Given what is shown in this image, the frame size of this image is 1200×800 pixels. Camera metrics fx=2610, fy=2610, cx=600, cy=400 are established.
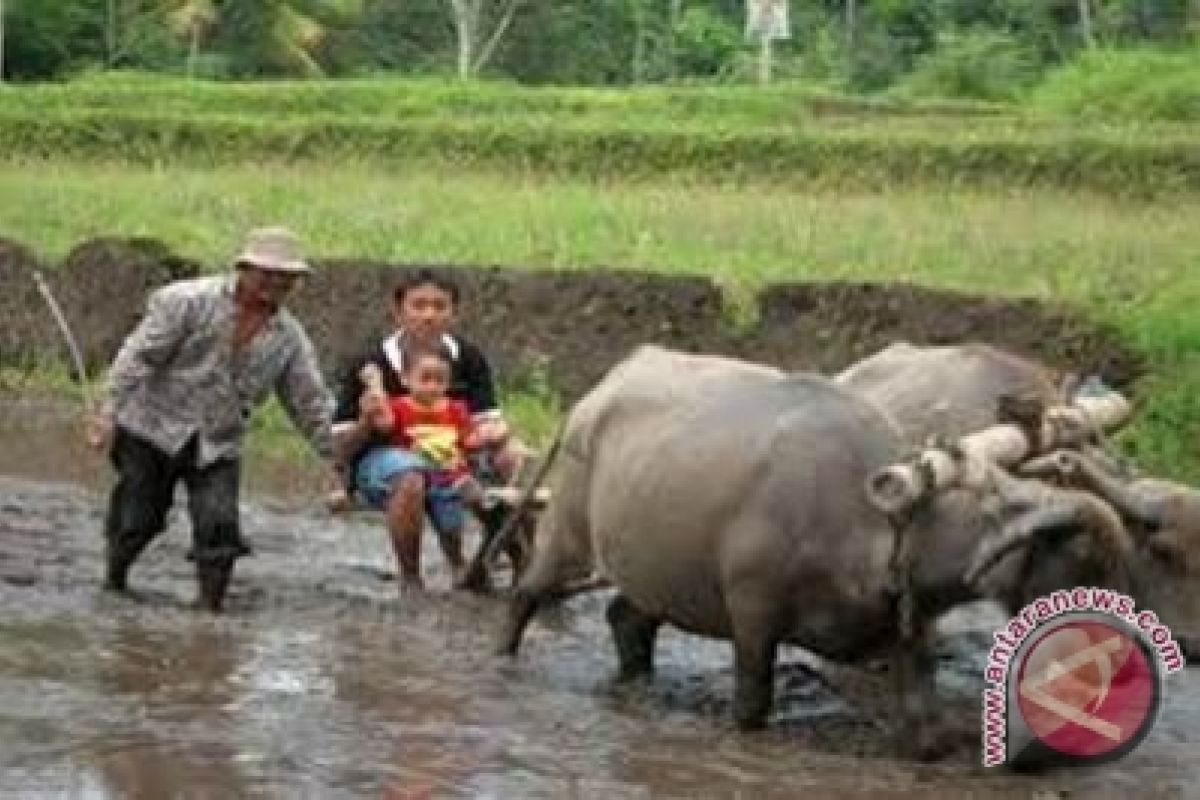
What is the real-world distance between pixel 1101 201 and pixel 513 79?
2595cm

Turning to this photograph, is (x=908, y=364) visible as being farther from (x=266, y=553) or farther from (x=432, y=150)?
(x=432, y=150)

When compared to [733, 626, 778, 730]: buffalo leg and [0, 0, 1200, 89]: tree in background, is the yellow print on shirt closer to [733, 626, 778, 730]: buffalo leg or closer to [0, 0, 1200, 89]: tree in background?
[733, 626, 778, 730]: buffalo leg

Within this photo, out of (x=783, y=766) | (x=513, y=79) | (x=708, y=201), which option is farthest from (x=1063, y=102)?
(x=783, y=766)

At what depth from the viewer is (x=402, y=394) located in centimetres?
1049

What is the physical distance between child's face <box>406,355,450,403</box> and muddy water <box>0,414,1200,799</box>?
0.83 m

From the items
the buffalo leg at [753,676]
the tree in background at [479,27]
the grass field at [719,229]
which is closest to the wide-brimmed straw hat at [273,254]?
the buffalo leg at [753,676]

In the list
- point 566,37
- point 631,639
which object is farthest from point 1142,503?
point 566,37

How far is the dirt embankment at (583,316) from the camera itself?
1531 centimetres

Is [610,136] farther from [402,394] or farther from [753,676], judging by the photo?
[753,676]

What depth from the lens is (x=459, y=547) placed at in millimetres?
11047

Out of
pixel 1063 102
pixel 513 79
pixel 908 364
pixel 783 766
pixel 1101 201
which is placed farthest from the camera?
pixel 513 79

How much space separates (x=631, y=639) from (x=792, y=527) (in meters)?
1.40

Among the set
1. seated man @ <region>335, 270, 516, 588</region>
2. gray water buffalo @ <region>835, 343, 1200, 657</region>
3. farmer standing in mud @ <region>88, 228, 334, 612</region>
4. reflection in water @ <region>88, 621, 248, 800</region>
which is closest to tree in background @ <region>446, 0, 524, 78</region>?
seated man @ <region>335, 270, 516, 588</region>

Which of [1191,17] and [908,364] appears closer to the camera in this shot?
[908,364]
